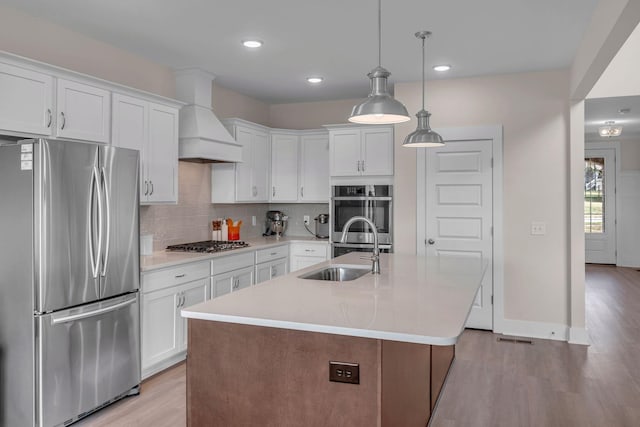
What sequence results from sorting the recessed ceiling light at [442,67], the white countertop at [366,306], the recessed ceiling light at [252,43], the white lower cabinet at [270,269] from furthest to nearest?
the white lower cabinet at [270,269]
the recessed ceiling light at [442,67]
the recessed ceiling light at [252,43]
the white countertop at [366,306]

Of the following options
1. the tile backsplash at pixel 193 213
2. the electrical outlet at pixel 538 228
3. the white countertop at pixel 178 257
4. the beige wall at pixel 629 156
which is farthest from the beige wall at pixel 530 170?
the beige wall at pixel 629 156

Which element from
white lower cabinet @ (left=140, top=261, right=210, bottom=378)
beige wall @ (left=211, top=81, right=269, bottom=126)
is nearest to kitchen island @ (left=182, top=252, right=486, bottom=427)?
white lower cabinet @ (left=140, top=261, right=210, bottom=378)

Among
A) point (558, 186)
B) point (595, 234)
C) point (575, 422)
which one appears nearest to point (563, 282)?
point (558, 186)

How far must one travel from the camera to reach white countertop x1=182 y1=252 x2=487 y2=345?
178 centimetres

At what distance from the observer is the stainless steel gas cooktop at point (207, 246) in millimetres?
4418

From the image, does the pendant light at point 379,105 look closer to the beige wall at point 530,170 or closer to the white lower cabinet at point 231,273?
the white lower cabinet at point 231,273

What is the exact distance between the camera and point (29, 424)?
2709mm

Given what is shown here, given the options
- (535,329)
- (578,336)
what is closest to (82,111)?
(535,329)

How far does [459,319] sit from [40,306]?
2273 millimetres

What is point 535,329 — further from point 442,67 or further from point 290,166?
point 290,166

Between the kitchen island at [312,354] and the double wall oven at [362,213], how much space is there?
9.49 ft

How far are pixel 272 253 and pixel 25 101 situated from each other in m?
2.92

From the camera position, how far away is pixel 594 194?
9773 mm

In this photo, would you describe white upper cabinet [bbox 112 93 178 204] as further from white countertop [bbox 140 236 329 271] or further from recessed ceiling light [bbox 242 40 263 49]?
recessed ceiling light [bbox 242 40 263 49]
